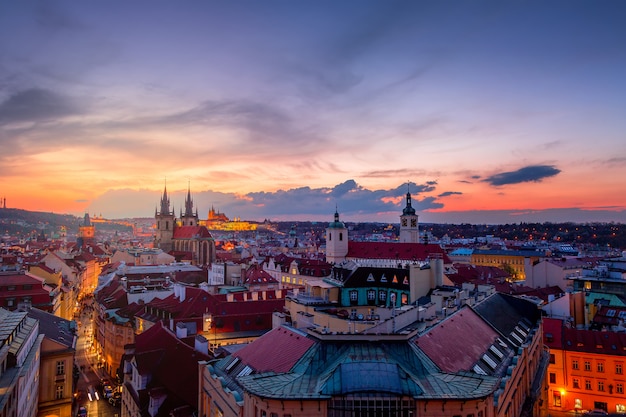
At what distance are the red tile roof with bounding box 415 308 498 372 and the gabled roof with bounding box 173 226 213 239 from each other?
13502 centimetres

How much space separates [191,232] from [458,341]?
14843 centimetres

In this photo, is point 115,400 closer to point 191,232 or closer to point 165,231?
point 191,232

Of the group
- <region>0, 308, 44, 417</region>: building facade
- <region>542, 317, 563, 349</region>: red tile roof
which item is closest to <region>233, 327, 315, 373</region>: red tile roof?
<region>0, 308, 44, 417</region>: building facade

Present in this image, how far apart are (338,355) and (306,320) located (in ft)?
43.0

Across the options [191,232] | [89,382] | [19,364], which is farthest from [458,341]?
[191,232]

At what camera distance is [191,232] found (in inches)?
6796

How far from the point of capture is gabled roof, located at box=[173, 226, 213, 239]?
547 ft

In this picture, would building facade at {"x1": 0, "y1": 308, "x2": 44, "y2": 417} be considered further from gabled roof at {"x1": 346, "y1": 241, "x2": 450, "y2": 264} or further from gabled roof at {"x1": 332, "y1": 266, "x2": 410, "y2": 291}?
gabled roof at {"x1": 346, "y1": 241, "x2": 450, "y2": 264}

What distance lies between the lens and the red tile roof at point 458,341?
29312mm

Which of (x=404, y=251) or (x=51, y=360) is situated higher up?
(x=404, y=251)

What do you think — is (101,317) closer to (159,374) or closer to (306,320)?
(159,374)

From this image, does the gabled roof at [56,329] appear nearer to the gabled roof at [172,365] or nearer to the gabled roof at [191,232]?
the gabled roof at [172,365]

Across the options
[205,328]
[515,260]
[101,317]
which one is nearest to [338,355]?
[205,328]

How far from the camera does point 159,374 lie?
39531mm
